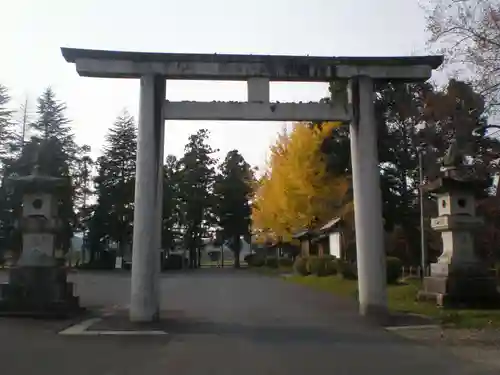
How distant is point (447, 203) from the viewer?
1775 centimetres

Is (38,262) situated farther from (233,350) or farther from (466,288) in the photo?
(466,288)

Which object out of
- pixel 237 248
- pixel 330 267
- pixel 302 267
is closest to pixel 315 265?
pixel 330 267

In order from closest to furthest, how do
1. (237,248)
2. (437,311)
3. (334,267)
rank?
(437,311), (334,267), (237,248)

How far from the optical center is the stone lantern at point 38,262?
1495 cm

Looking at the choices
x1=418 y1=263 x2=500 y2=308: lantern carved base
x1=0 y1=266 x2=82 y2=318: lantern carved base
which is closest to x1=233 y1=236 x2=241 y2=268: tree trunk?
x1=418 y1=263 x2=500 y2=308: lantern carved base

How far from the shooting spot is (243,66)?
1395cm

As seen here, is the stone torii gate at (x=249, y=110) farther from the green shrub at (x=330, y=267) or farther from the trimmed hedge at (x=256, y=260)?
the trimmed hedge at (x=256, y=260)

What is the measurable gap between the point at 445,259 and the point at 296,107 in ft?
22.6

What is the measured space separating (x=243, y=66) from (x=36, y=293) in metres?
7.68

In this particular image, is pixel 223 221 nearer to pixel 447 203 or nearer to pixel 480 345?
pixel 447 203

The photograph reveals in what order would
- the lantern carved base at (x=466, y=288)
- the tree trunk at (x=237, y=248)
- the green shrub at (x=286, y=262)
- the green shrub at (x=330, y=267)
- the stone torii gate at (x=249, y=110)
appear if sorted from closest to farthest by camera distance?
the stone torii gate at (x=249, y=110), the lantern carved base at (x=466, y=288), the green shrub at (x=330, y=267), the green shrub at (x=286, y=262), the tree trunk at (x=237, y=248)

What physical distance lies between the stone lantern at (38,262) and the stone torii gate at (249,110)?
2.81m

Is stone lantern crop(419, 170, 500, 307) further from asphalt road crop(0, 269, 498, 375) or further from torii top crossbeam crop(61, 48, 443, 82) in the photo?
torii top crossbeam crop(61, 48, 443, 82)

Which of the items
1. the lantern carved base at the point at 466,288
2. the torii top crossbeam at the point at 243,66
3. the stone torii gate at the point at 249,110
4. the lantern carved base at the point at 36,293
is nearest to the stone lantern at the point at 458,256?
the lantern carved base at the point at 466,288
